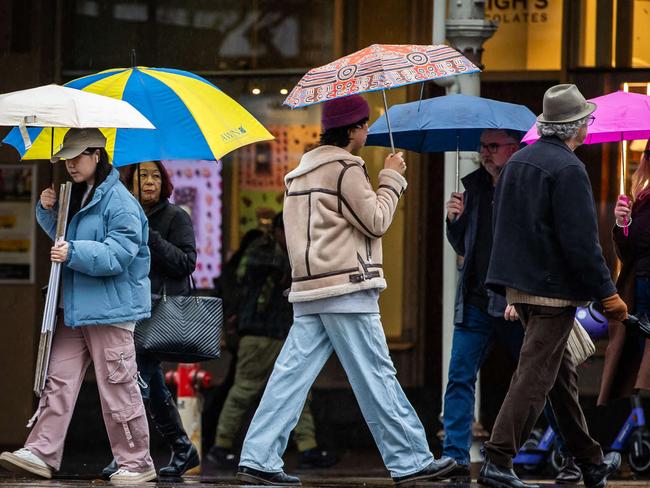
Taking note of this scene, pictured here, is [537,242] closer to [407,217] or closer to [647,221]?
[647,221]

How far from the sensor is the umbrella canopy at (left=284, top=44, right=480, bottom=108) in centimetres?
679

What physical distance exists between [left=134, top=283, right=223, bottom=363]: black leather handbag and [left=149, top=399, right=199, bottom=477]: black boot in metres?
0.44

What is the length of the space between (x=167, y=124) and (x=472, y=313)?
6.40ft

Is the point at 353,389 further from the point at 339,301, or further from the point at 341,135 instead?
the point at 341,135

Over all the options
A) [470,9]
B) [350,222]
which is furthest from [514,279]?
[470,9]

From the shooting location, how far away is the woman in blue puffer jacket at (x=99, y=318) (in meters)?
7.19

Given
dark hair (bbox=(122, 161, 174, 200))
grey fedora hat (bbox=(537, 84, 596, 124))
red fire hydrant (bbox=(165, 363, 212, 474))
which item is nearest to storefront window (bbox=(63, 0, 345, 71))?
red fire hydrant (bbox=(165, 363, 212, 474))

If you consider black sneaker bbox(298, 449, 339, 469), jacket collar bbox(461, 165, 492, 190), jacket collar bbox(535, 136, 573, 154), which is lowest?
black sneaker bbox(298, 449, 339, 469)

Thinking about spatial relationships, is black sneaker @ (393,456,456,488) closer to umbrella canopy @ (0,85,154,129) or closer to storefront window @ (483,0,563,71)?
umbrella canopy @ (0,85,154,129)

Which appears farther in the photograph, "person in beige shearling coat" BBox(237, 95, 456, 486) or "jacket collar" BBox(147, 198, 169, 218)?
"jacket collar" BBox(147, 198, 169, 218)

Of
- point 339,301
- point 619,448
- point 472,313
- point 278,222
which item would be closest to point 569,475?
point 472,313

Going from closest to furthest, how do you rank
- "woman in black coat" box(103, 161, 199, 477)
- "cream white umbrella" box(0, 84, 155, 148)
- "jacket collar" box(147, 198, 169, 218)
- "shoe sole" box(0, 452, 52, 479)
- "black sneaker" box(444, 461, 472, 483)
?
"cream white umbrella" box(0, 84, 155, 148) < "shoe sole" box(0, 452, 52, 479) < "black sneaker" box(444, 461, 472, 483) < "woman in black coat" box(103, 161, 199, 477) < "jacket collar" box(147, 198, 169, 218)

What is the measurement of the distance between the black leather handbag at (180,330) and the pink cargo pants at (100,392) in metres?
0.44

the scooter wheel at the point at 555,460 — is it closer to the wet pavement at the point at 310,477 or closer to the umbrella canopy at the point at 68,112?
the wet pavement at the point at 310,477
